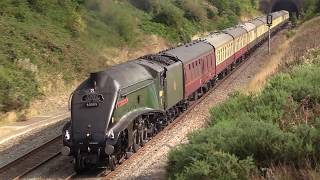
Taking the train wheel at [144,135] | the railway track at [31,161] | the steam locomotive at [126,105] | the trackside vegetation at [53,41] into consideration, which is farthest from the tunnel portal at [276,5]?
the railway track at [31,161]

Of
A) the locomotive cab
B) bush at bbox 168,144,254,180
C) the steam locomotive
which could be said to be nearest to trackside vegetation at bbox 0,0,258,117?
the steam locomotive

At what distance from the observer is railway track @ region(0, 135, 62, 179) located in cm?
1556

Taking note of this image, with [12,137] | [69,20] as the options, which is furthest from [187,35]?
[12,137]

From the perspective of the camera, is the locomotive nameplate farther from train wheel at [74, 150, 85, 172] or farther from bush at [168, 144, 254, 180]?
bush at [168, 144, 254, 180]

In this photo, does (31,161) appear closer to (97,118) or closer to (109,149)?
(97,118)

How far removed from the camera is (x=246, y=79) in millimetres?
33625

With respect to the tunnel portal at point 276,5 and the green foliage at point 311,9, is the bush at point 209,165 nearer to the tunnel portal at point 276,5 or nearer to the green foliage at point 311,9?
the green foliage at point 311,9

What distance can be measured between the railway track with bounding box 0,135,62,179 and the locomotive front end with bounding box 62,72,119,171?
6.34 feet

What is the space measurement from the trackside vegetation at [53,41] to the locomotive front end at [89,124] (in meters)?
10.1

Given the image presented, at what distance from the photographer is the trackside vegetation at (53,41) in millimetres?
26406

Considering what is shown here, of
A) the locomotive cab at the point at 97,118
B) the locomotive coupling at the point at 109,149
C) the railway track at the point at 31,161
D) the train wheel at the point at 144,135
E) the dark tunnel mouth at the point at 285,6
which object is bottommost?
the dark tunnel mouth at the point at 285,6

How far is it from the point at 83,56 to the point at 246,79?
35.1 feet

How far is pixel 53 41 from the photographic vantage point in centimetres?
3212

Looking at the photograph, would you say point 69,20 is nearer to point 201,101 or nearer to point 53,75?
point 53,75
